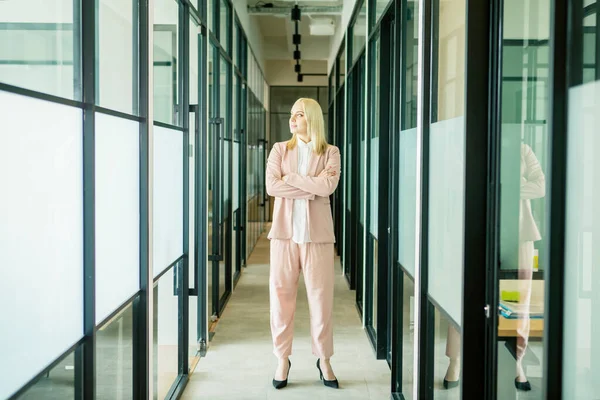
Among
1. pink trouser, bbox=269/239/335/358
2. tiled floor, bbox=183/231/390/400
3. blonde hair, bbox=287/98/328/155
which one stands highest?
blonde hair, bbox=287/98/328/155

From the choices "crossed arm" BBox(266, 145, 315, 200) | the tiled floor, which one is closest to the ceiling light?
the tiled floor

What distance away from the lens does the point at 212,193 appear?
17.3 feet

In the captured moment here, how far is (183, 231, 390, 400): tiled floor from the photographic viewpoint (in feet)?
12.6

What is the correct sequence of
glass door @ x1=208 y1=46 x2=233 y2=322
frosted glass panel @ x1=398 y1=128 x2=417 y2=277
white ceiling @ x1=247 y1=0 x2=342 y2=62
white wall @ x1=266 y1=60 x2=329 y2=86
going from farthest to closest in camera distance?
white wall @ x1=266 y1=60 x2=329 y2=86
white ceiling @ x1=247 y1=0 x2=342 y2=62
glass door @ x1=208 y1=46 x2=233 y2=322
frosted glass panel @ x1=398 y1=128 x2=417 y2=277

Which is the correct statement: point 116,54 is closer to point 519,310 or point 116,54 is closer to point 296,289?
point 519,310

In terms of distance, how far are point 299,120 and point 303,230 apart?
68cm

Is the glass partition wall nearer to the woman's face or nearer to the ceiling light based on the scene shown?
the woman's face

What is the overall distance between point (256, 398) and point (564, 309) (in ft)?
8.72

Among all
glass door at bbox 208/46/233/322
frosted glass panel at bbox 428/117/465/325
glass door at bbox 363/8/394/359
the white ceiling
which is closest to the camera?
frosted glass panel at bbox 428/117/465/325

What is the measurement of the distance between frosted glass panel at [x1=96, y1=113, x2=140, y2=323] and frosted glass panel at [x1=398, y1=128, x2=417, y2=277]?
131cm

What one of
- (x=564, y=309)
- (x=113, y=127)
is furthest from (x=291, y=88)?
(x=564, y=309)

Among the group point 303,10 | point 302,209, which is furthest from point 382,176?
point 303,10

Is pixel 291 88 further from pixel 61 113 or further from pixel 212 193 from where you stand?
pixel 61 113

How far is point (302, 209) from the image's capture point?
3.88 meters
